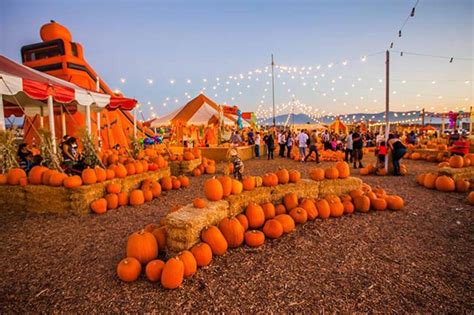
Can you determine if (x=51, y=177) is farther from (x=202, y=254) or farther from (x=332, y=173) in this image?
(x=332, y=173)

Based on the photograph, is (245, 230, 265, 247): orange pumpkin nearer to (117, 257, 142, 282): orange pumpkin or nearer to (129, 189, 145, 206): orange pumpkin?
(117, 257, 142, 282): orange pumpkin

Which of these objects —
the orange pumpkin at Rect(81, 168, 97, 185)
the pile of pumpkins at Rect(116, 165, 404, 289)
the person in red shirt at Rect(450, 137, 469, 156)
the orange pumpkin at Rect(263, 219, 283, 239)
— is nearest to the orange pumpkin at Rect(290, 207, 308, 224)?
the pile of pumpkins at Rect(116, 165, 404, 289)

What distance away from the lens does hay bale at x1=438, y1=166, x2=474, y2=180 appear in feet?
20.8

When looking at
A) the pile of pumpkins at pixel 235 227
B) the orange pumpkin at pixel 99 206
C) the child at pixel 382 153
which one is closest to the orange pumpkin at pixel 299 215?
the pile of pumpkins at pixel 235 227

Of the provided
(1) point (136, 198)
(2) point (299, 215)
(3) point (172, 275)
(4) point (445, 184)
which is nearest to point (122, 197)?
(1) point (136, 198)

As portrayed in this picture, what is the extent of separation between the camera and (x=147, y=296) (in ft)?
Answer: 7.68

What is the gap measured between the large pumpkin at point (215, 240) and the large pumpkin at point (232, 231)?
0.15 m

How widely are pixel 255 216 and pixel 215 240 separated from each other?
0.86m

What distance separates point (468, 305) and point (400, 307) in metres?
0.60

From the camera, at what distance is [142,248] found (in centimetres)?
282

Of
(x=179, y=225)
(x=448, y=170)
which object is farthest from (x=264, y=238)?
(x=448, y=170)

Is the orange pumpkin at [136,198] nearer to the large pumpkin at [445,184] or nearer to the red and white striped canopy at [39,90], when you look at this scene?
the red and white striped canopy at [39,90]

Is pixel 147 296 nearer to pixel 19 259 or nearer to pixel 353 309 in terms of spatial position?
pixel 353 309

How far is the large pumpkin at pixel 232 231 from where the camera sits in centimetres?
321
